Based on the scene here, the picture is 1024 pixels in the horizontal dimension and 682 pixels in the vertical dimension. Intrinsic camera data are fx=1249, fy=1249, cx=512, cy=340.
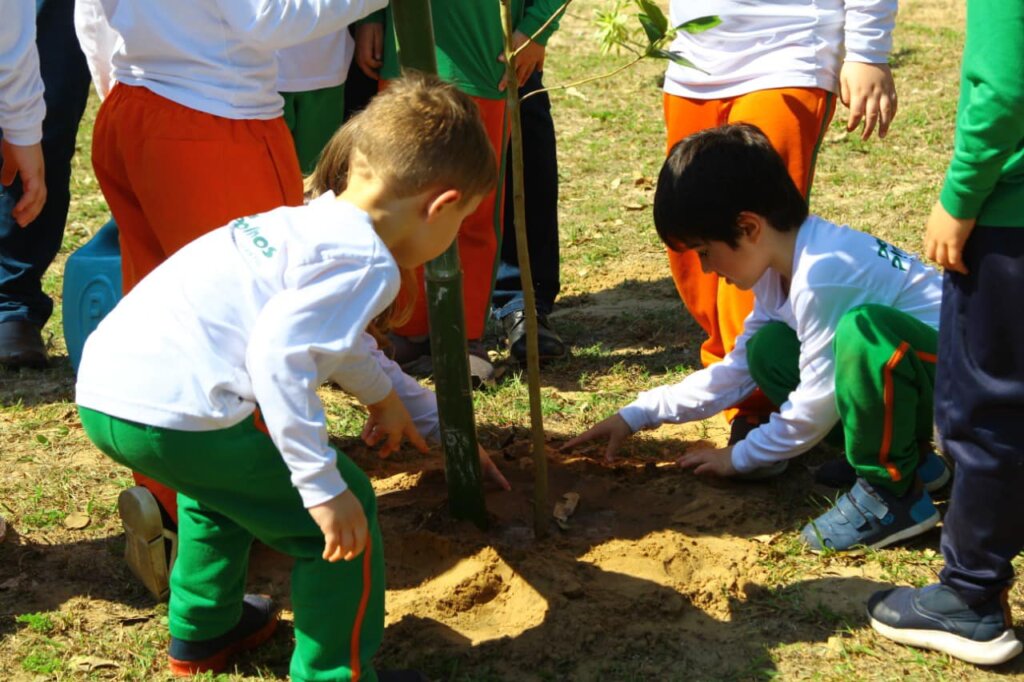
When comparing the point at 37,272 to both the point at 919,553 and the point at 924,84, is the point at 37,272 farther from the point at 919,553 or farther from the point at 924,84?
the point at 924,84

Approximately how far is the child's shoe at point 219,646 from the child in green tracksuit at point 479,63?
135cm

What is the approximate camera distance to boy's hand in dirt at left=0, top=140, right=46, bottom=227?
3385 mm

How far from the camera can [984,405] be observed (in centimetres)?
248

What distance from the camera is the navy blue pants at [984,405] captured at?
2.41 metres

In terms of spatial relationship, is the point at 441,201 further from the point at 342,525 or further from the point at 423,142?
the point at 342,525

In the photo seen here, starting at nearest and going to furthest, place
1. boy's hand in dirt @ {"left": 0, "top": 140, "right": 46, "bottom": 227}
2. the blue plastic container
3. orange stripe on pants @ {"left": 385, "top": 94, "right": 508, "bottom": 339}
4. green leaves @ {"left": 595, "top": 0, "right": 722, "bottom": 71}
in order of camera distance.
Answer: green leaves @ {"left": 595, "top": 0, "right": 722, "bottom": 71} < boy's hand in dirt @ {"left": 0, "top": 140, "right": 46, "bottom": 227} < the blue plastic container < orange stripe on pants @ {"left": 385, "top": 94, "right": 508, "bottom": 339}

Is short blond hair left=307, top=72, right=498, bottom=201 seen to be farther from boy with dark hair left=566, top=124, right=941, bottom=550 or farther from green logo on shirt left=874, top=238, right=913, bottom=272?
green logo on shirt left=874, top=238, right=913, bottom=272

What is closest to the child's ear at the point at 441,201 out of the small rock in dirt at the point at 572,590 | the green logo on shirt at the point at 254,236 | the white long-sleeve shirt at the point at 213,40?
the green logo on shirt at the point at 254,236

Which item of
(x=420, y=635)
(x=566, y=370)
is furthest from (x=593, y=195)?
(x=420, y=635)

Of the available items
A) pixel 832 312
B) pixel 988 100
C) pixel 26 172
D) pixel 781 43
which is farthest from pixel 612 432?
pixel 26 172

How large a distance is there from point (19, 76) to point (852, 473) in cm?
250

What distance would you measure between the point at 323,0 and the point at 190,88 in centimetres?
39

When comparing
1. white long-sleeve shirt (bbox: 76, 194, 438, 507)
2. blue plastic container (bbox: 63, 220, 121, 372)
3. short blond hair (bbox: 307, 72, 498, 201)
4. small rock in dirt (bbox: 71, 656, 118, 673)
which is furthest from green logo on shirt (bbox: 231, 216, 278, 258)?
blue plastic container (bbox: 63, 220, 121, 372)

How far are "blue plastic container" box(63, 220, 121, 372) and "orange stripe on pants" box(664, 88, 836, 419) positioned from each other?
1.67 metres
